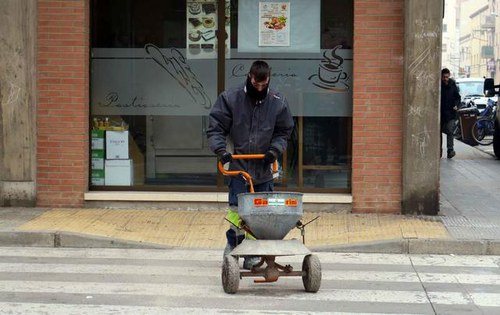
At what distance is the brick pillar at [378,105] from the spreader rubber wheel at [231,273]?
14.0 feet

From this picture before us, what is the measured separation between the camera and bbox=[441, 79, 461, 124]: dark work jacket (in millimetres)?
18203

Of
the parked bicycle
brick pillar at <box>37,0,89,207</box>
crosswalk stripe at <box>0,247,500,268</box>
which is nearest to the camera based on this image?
crosswalk stripe at <box>0,247,500,268</box>

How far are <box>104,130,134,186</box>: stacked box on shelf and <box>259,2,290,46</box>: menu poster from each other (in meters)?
2.36

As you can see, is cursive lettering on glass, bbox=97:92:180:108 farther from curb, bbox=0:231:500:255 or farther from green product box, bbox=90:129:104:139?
curb, bbox=0:231:500:255

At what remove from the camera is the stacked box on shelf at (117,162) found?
11.7 meters

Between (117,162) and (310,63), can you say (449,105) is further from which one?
(117,162)

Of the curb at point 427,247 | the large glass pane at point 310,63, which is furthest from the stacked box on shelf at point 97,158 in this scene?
the curb at point 427,247

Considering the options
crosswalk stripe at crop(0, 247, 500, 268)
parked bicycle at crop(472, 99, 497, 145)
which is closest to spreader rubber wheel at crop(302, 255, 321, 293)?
crosswalk stripe at crop(0, 247, 500, 268)

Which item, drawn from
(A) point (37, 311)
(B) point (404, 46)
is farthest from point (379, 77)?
(A) point (37, 311)

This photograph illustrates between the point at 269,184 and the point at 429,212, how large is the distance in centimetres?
380

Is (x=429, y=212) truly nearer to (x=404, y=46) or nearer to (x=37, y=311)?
(x=404, y=46)

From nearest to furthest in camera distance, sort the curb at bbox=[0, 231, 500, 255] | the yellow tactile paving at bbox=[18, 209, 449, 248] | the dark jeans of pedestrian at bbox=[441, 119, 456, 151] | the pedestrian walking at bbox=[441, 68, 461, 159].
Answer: the curb at bbox=[0, 231, 500, 255] → the yellow tactile paving at bbox=[18, 209, 449, 248] → the pedestrian walking at bbox=[441, 68, 461, 159] → the dark jeans of pedestrian at bbox=[441, 119, 456, 151]

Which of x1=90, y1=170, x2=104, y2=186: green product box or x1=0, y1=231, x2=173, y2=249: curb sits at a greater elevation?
x1=90, y1=170, x2=104, y2=186: green product box

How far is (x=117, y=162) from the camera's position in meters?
11.7
